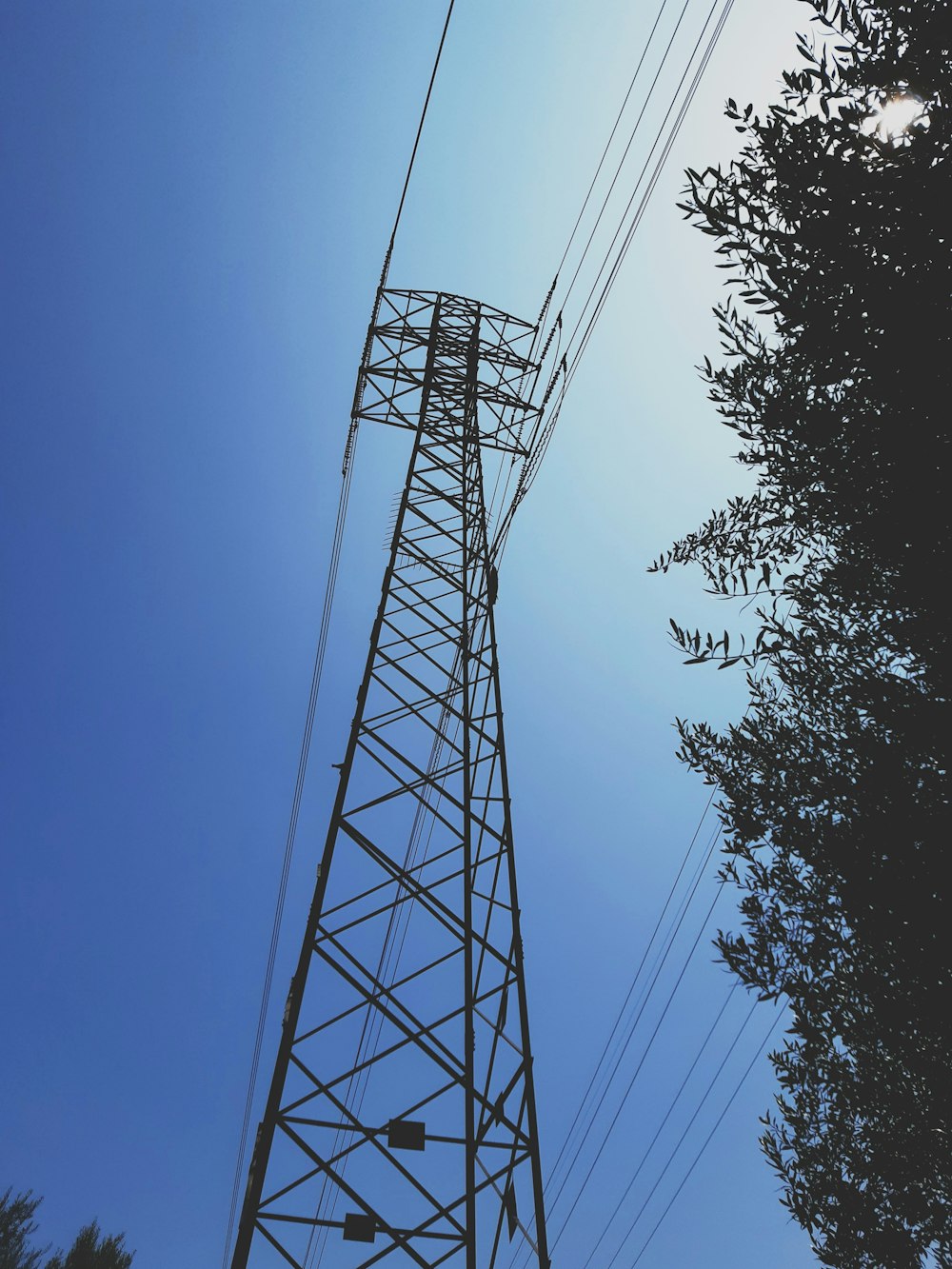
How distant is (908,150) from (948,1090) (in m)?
5.46

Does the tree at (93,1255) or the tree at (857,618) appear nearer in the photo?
the tree at (857,618)

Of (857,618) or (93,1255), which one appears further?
(93,1255)

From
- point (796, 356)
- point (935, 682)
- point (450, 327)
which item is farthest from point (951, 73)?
point (450, 327)

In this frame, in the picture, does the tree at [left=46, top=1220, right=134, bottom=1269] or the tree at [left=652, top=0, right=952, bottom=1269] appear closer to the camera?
the tree at [left=652, top=0, right=952, bottom=1269]

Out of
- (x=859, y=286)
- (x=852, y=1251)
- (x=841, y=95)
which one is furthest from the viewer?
(x=852, y=1251)

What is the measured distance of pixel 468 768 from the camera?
5984 millimetres

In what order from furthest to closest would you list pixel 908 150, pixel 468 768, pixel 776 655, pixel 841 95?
pixel 468 768 < pixel 776 655 < pixel 841 95 < pixel 908 150

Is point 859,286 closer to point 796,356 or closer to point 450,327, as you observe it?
point 796,356

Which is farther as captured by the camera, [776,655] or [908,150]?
[776,655]

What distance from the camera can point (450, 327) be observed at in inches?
411

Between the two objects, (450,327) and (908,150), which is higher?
(450,327)

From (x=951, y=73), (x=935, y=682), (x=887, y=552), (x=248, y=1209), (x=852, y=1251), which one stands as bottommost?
(x=852, y=1251)

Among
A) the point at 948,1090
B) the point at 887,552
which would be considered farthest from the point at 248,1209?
the point at 887,552

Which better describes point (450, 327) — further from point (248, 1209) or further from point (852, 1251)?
point (852, 1251)
